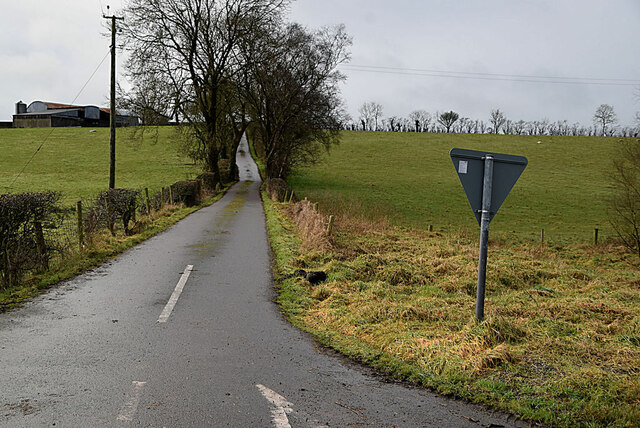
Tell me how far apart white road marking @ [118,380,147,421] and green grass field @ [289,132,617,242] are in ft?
65.3

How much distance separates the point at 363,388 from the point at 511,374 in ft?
4.98

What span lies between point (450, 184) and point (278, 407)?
5223 centimetres

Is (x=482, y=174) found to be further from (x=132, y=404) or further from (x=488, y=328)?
(x=132, y=404)

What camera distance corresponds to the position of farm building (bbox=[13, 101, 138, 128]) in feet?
318

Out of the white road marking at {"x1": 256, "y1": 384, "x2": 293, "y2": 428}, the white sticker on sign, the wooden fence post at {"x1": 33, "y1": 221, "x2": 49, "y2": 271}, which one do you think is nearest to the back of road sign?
the white sticker on sign

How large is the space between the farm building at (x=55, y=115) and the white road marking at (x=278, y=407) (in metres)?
106

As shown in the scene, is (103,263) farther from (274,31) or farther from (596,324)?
(274,31)

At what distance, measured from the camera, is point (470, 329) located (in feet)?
20.0

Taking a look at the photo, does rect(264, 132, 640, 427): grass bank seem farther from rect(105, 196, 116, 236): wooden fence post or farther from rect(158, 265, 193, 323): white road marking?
rect(105, 196, 116, 236): wooden fence post

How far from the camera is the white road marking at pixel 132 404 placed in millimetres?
4117

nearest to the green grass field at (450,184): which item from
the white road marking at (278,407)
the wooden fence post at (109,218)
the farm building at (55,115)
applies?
the wooden fence post at (109,218)

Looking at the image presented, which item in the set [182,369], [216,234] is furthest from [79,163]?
[182,369]

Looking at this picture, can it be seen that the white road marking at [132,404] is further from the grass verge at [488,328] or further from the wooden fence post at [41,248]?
the wooden fence post at [41,248]

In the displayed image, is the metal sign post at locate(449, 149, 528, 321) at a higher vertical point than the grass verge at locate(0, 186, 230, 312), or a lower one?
higher
